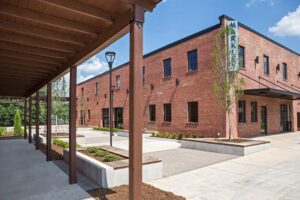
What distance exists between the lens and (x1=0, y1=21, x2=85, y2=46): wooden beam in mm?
4320

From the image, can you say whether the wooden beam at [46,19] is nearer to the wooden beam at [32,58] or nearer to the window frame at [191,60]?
the wooden beam at [32,58]

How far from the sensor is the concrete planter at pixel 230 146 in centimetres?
1033

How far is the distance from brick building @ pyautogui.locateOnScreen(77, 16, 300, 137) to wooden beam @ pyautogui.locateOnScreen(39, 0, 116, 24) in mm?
11521

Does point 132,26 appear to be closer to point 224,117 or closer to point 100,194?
point 100,194

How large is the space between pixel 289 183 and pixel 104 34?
19.4 feet

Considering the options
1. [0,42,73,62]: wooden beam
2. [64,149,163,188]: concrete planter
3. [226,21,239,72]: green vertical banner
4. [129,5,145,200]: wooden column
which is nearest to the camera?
[129,5,145,200]: wooden column

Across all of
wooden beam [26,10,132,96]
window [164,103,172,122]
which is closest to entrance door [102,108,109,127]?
window [164,103,172,122]

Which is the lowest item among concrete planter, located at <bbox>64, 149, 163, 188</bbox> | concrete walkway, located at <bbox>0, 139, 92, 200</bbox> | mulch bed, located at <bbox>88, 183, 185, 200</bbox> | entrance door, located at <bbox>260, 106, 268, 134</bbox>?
concrete walkway, located at <bbox>0, 139, 92, 200</bbox>

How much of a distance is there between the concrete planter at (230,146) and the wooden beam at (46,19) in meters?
8.36

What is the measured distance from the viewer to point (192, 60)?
16.6m

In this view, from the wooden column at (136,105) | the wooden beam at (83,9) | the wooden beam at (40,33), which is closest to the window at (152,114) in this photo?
the wooden beam at (40,33)

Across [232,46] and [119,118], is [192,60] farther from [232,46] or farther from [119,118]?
[119,118]

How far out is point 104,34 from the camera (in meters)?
4.38

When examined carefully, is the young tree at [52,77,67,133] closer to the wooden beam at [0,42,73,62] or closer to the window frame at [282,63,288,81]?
the wooden beam at [0,42,73,62]
